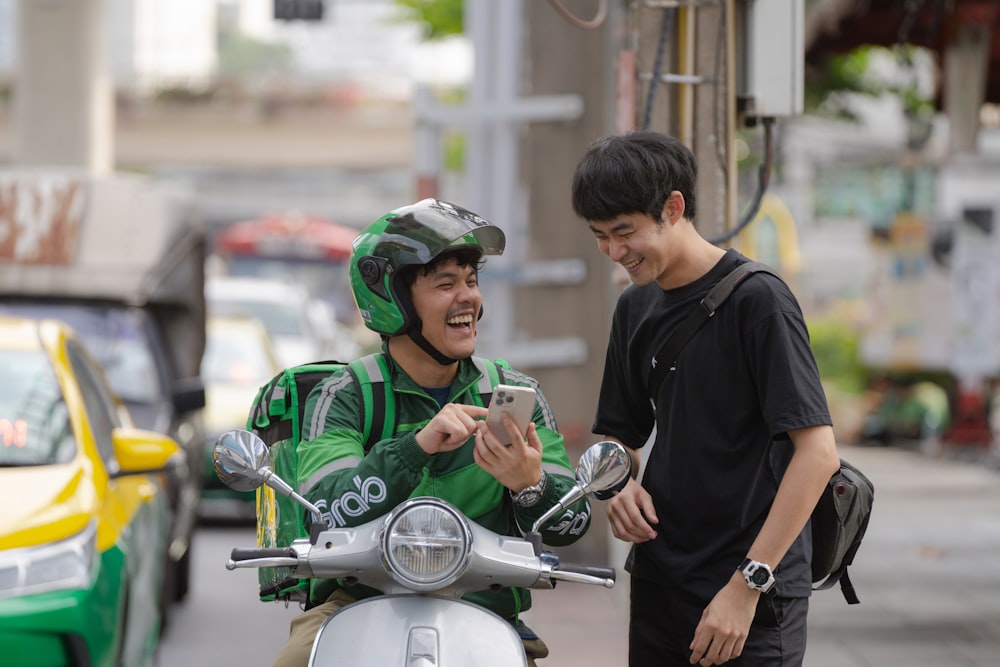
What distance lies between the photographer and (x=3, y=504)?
5.25m

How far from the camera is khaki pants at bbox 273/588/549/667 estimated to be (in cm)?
319

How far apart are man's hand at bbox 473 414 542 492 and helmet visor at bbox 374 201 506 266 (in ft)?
1.45

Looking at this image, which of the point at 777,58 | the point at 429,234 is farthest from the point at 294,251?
the point at 429,234

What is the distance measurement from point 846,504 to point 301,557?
3.83 feet

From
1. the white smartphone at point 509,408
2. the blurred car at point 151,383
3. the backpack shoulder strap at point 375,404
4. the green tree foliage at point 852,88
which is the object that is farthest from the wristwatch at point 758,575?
the green tree foliage at point 852,88

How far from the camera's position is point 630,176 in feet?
10.6

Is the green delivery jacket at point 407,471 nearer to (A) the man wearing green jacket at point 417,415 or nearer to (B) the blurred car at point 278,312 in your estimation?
(A) the man wearing green jacket at point 417,415

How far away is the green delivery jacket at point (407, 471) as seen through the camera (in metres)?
3.15

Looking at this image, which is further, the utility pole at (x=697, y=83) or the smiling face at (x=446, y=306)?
the utility pole at (x=697, y=83)

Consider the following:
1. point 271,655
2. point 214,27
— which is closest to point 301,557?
point 271,655

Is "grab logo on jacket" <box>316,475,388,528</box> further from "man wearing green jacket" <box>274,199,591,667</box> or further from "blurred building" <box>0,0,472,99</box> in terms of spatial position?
"blurred building" <box>0,0,472,99</box>

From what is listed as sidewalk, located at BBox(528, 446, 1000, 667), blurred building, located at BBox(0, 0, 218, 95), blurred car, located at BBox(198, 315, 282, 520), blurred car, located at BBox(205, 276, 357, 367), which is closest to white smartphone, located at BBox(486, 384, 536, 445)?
sidewalk, located at BBox(528, 446, 1000, 667)

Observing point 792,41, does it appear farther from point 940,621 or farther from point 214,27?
point 214,27

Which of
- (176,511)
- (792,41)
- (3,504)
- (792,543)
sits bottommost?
(176,511)
